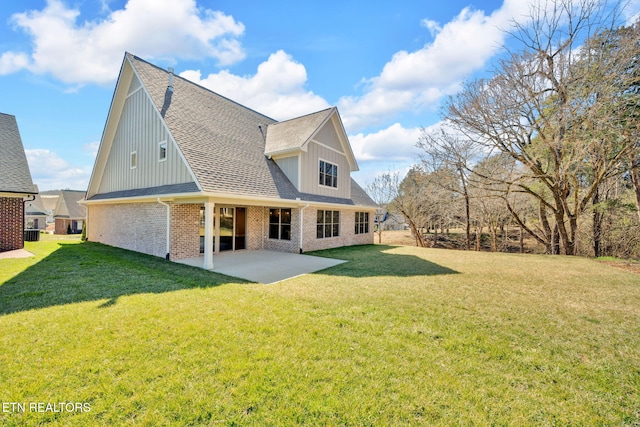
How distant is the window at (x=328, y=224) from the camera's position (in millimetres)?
13312

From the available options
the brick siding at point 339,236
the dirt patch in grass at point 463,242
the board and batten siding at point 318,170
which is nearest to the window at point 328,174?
the board and batten siding at point 318,170

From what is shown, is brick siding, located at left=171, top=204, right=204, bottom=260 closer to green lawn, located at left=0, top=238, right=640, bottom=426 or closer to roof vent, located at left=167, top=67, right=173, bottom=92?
green lawn, located at left=0, top=238, right=640, bottom=426

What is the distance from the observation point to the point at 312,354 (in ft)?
11.0

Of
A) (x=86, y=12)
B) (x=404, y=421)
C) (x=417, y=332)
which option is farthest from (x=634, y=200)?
(x=86, y=12)

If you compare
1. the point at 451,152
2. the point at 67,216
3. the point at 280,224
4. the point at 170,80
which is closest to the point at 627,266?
the point at 451,152

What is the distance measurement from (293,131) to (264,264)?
7265 mm

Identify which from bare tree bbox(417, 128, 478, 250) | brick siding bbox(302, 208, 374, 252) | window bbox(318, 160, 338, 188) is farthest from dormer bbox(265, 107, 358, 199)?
bare tree bbox(417, 128, 478, 250)

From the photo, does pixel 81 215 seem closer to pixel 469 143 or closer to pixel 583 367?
pixel 469 143

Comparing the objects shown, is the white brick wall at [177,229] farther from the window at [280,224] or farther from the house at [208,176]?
the window at [280,224]

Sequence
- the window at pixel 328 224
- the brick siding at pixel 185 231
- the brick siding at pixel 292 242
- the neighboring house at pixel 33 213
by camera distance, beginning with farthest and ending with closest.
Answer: the neighboring house at pixel 33 213 < the window at pixel 328 224 < the brick siding at pixel 292 242 < the brick siding at pixel 185 231

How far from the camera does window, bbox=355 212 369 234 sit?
1681 cm

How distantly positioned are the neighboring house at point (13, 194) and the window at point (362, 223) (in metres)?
15.2

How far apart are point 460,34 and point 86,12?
12.9m

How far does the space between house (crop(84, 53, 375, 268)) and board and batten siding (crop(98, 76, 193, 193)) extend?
41 mm
